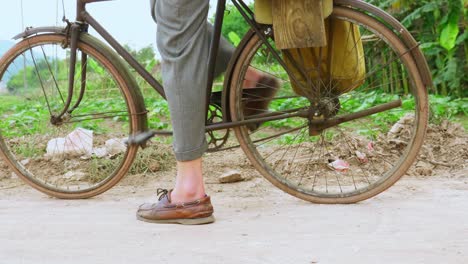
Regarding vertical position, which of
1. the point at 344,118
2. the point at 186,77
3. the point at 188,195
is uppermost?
the point at 186,77

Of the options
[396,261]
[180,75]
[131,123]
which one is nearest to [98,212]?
[131,123]

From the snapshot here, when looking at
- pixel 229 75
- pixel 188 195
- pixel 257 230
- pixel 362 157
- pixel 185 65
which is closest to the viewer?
pixel 257 230

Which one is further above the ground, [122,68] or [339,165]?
[122,68]

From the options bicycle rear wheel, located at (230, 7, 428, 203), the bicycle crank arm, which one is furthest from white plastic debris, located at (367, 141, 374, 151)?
the bicycle crank arm

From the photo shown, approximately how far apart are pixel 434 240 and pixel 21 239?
1.71 m

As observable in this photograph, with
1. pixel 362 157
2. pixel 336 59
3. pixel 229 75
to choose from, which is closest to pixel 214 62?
pixel 229 75

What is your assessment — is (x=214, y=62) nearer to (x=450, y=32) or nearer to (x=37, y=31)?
(x=37, y=31)

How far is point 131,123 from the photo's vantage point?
12.6 feet

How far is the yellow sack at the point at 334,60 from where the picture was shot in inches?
136

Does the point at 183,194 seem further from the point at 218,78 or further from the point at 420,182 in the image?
the point at 420,182

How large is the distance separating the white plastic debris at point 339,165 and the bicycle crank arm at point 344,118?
2.54 feet

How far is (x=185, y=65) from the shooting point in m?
3.29

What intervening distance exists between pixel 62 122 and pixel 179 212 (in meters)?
1.01

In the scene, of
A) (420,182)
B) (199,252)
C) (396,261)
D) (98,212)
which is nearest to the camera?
(396,261)
